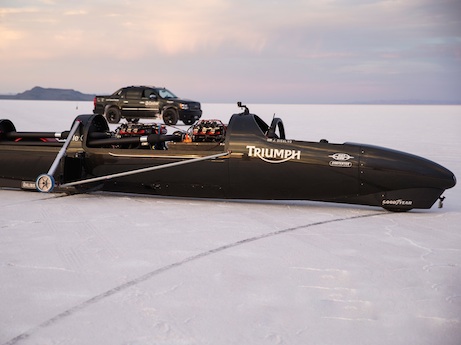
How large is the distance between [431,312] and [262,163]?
3.49 metres

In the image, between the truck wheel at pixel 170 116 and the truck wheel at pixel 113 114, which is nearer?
the truck wheel at pixel 170 116

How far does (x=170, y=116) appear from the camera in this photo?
22.1m

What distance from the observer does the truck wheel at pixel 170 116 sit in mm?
22078

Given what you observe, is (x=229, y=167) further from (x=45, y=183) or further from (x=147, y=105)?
(x=147, y=105)

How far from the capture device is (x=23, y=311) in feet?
11.8

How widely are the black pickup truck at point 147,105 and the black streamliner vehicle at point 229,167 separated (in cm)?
1400

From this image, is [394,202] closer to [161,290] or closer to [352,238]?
[352,238]

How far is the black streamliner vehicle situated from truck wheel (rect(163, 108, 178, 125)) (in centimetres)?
1390

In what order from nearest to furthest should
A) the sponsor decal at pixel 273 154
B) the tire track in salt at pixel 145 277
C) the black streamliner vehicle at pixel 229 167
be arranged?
1. the tire track in salt at pixel 145 277
2. the black streamliner vehicle at pixel 229 167
3. the sponsor decal at pixel 273 154

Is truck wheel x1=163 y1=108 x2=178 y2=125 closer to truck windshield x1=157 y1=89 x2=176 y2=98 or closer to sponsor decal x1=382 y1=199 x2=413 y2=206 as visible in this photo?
truck windshield x1=157 y1=89 x2=176 y2=98

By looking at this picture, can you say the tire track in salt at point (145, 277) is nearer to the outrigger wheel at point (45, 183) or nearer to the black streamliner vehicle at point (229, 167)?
the black streamliner vehicle at point (229, 167)

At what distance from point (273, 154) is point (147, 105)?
16.5 meters

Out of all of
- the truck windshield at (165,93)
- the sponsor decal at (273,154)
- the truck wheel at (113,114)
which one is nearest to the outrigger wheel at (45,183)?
the sponsor decal at (273,154)

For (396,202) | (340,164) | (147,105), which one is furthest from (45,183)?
(147,105)
